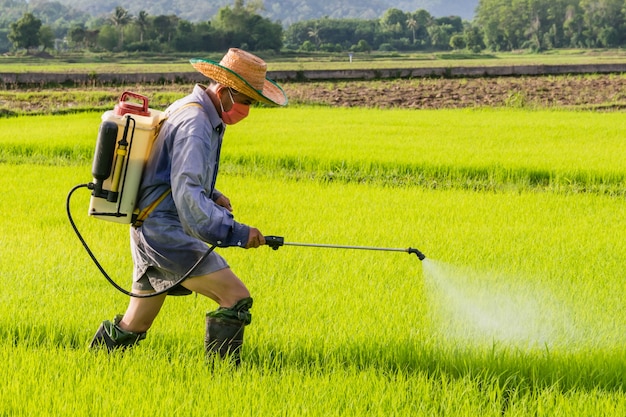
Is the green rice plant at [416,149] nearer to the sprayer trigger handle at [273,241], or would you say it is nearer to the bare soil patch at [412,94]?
the bare soil patch at [412,94]

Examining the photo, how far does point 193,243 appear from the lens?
318 centimetres

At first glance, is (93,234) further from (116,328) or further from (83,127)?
(83,127)

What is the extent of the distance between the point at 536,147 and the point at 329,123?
185 inches

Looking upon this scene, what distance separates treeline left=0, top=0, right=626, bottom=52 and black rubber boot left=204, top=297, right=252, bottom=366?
71.5m

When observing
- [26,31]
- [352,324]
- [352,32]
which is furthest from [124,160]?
[352,32]

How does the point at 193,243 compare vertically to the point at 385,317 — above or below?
above

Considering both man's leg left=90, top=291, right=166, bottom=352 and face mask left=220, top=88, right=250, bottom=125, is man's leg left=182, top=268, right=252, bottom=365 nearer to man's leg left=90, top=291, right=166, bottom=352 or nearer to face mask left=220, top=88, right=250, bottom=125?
man's leg left=90, top=291, right=166, bottom=352

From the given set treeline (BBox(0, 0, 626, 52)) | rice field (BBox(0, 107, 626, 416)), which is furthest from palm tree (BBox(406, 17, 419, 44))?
rice field (BBox(0, 107, 626, 416))

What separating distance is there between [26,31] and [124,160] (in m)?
76.4

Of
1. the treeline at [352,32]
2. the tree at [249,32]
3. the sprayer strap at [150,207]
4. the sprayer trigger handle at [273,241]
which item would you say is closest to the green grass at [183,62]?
the tree at [249,32]

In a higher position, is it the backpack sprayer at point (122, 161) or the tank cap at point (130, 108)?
the tank cap at point (130, 108)

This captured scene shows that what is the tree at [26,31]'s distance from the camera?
73625 mm

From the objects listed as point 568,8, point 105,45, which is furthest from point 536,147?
point 568,8

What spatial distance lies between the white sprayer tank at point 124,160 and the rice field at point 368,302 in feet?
2.06
